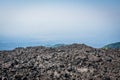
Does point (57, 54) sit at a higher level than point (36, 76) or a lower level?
higher

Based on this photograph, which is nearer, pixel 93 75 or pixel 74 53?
pixel 93 75

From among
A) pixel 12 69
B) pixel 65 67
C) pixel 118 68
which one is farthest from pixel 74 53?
pixel 12 69

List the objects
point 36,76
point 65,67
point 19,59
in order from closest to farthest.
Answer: point 36,76
point 65,67
point 19,59

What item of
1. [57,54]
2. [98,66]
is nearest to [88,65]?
[98,66]

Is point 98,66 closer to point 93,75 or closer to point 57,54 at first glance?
point 93,75

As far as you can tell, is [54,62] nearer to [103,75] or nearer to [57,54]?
[57,54]

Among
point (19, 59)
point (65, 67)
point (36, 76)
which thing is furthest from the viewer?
point (19, 59)
